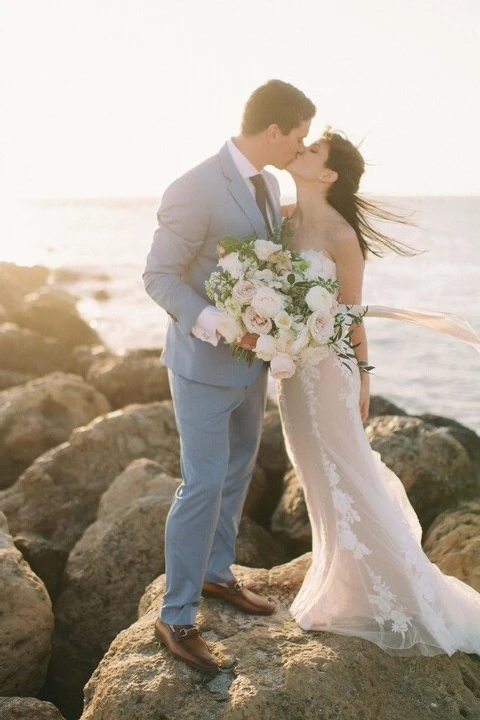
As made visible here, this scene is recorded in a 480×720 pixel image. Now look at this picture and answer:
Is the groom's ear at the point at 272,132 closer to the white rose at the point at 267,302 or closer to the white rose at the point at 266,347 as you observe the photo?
the white rose at the point at 267,302

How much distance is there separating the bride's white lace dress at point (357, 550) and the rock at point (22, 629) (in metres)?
1.39

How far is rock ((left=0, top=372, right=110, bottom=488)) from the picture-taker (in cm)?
832

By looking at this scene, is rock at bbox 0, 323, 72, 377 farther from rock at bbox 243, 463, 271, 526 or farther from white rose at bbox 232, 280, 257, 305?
white rose at bbox 232, 280, 257, 305

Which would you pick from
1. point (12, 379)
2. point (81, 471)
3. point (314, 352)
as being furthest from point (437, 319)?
point (12, 379)

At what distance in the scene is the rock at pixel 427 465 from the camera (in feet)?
19.7

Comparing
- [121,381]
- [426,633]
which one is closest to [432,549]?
[426,633]

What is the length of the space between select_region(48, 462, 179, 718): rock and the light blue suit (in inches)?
55.8

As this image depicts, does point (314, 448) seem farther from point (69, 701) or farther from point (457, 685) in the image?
point (69, 701)

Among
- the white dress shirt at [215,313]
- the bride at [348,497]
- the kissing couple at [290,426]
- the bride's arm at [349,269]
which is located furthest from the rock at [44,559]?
the bride's arm at [349,269]

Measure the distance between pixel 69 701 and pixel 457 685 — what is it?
248 cm

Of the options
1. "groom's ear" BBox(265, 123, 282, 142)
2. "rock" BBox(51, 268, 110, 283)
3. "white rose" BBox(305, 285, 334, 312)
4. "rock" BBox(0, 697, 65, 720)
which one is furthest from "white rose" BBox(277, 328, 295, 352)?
"rock" BBox(51, 268, 110, 283)

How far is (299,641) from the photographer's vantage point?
410cm

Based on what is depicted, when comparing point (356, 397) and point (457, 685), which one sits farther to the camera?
point (356, 397)

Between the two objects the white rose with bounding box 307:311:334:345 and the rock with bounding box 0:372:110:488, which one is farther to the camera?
the rock with bounding box 0:372:110:488
